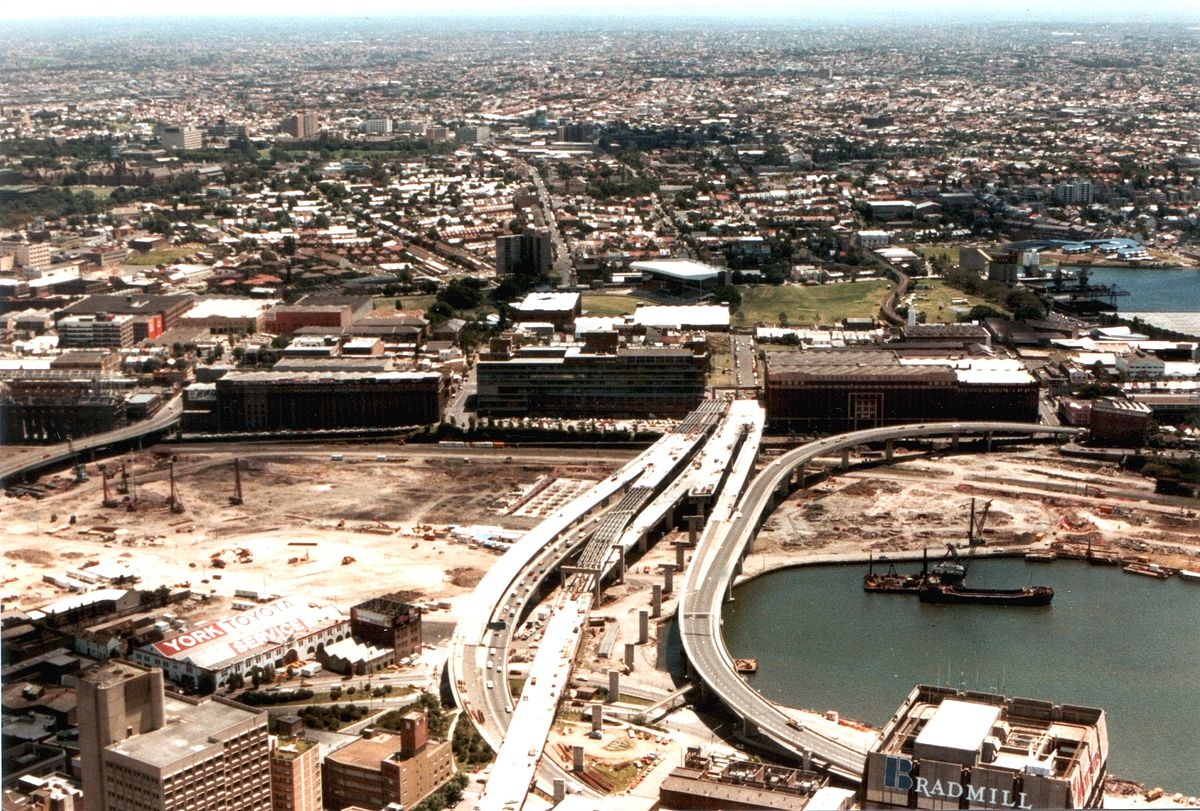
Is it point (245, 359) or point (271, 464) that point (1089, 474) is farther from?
point (245, 359)

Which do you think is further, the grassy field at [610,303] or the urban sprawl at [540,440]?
the grassy field at [610,303]

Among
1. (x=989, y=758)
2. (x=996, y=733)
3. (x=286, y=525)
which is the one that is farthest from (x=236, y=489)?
(x=989, y=758)

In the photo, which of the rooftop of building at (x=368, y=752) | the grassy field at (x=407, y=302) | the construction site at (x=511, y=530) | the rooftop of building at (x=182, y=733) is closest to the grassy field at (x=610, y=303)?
the grassy field at (x=407, y=302)

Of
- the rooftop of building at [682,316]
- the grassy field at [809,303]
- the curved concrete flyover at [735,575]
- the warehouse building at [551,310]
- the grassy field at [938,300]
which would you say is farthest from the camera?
the grassy field at [809,303]

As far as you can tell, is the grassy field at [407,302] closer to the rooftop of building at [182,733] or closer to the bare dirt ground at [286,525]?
the bare dirt ground at [286,525]

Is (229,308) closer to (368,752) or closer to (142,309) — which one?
(142,309)

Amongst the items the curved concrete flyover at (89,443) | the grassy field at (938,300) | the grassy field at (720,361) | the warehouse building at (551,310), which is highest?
the warehouse building at (551,310)

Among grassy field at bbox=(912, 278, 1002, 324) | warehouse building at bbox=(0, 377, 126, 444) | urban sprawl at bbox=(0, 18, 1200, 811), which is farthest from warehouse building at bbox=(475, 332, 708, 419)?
grassy field at bbox=(912, 278, 1002, 324)
